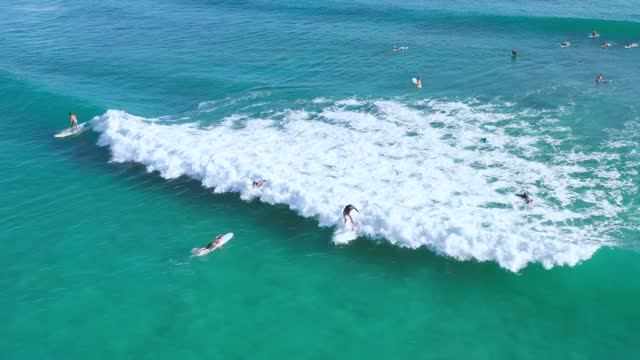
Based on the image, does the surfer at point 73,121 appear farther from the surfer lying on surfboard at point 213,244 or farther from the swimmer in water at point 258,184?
the surfer lying on surfboard at point 213,244

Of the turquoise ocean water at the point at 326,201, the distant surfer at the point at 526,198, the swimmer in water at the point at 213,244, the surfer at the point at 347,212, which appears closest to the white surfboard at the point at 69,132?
the turquoise ocean water at the point at 326,201

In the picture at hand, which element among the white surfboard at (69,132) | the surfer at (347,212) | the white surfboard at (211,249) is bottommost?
the white surfboard at (211,249)

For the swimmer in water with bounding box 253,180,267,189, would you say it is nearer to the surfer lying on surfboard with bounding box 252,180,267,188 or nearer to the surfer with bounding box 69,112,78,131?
the surfer lying on surfboard with bounding box 252,180,267,188

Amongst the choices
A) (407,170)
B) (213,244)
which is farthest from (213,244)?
(407,170)

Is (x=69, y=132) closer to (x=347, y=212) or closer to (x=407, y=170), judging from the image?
(x=347, y=212)

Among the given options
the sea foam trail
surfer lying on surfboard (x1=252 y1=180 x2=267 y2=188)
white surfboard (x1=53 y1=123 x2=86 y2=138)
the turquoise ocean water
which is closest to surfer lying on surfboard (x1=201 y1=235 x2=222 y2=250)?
the turquoise ocean water

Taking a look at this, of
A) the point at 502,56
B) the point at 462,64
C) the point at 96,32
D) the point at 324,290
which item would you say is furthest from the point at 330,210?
the point at 96,32
